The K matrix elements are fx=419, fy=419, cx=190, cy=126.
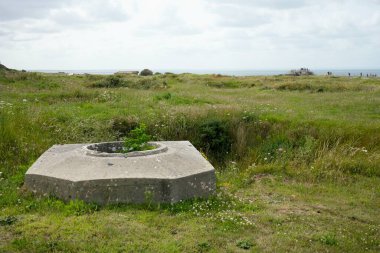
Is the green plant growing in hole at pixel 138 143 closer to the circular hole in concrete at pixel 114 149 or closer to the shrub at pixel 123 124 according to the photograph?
the circular hole in concrete at pixel 114 149

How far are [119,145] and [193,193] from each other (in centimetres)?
287

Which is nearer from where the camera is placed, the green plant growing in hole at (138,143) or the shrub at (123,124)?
the green plant growing in hole at (138,143)

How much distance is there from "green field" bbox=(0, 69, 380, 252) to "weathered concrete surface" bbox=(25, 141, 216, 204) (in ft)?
0.74

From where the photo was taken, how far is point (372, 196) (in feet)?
29.5

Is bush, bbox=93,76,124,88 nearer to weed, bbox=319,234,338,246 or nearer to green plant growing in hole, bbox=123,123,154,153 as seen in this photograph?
green plant growing in hole, bbox=123,123,154,153

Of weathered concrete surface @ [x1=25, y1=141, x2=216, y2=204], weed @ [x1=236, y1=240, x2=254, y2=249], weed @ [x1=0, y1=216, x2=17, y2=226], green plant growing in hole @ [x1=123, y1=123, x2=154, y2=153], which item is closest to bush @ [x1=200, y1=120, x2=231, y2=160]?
green plant growing in hole @ [x1=123, y1=123, x2=154, y2=153]

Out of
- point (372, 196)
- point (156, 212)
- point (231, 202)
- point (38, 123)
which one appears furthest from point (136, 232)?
point (38, 123)

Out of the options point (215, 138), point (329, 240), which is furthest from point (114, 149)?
point (329, 240)

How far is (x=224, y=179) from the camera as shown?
9.92m

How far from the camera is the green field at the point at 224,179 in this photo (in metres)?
6.39

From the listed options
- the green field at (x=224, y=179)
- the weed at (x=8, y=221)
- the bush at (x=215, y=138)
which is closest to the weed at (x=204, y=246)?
the green field at (x=224, y=179)

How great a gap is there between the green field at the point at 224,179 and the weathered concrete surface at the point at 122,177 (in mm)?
224

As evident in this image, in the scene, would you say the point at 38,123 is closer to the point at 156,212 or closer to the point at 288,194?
the point at 156,212

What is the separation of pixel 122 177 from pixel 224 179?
10.1 ft
